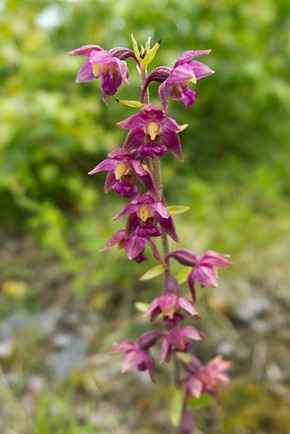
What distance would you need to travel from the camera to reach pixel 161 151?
51.6 inches

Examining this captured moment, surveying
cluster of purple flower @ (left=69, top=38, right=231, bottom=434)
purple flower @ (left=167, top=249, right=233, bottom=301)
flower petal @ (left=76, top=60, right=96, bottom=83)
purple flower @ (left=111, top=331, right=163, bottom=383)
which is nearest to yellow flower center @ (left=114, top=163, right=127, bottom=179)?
cluster of purple flower @ (left=69, top=38, right=231, bottom=434)

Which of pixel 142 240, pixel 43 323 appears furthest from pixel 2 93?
pixel 142 240

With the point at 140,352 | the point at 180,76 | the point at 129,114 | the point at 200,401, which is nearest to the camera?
the point at 180,76

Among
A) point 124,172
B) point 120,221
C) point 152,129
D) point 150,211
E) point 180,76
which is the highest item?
point 180,76

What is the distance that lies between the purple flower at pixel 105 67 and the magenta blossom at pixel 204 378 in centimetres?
94

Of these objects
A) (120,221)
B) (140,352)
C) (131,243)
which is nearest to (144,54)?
(131,243)

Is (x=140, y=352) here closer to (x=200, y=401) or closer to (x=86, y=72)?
(x=200, y=401)

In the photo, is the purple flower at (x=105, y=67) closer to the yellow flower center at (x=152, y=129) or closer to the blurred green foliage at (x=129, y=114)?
the yellow flower center at (x=152, y=129)

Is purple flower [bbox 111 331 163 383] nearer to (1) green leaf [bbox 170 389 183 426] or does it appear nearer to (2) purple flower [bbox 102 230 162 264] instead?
(1) green leaf [bbox 170 389 183 426]

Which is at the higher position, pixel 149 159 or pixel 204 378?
pixel 149 159

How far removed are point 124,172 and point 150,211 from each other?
120 millimetres

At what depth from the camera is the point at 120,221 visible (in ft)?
11.0

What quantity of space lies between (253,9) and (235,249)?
2035 mm

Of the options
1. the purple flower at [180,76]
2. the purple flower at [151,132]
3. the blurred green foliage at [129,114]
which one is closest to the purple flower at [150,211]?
the purple flower at [151,132]
